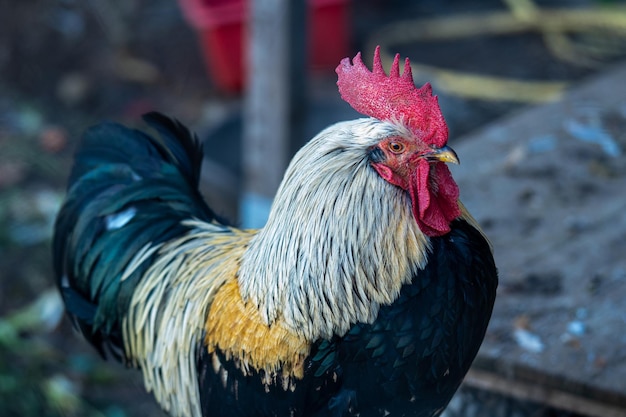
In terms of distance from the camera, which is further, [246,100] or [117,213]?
[246,100]

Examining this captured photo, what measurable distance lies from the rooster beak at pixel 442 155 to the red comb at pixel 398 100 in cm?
1

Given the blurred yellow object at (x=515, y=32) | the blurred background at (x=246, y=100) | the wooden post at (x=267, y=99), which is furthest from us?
the blurred yellow object at (x=515, y=32)

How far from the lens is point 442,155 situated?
189 centimetres

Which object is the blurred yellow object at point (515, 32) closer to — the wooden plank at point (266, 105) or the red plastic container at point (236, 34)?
the red plastic container at point (236, 34)

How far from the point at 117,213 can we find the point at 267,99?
4.65ft

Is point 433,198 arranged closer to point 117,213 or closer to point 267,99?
point 117,213

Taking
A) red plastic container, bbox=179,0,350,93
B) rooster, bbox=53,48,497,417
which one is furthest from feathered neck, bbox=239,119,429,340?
red plastic container, bbox=179,0,350,93

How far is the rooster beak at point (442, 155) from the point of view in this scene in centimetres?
187

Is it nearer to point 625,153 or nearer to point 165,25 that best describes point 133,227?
point 625,153

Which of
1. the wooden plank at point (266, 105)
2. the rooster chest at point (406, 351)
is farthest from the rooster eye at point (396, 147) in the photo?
the wooden plank at point (266, 105)

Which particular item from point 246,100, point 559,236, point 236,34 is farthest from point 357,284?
point 236,34

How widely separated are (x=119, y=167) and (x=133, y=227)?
23 cm

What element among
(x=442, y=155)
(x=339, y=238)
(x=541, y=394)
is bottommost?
(x=541, y=394)

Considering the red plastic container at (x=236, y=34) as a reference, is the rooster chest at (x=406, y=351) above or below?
below
